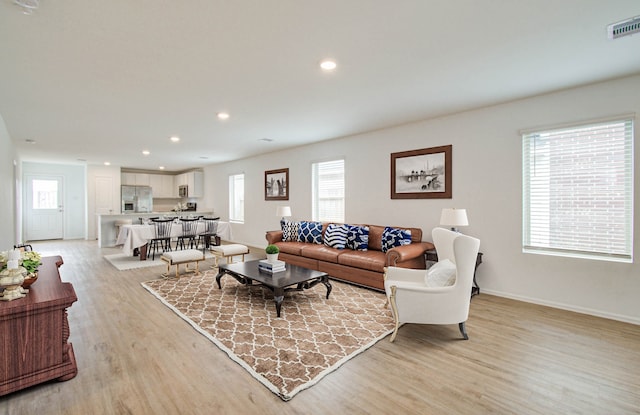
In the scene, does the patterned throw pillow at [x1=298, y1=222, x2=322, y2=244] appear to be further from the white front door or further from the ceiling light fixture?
the white front door

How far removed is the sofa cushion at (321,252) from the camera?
4656 millimetres

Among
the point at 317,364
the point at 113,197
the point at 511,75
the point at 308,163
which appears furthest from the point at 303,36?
the point at 113,197

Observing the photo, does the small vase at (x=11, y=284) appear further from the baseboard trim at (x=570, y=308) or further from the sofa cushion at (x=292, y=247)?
the baseboard trim at (x=570, y=308)

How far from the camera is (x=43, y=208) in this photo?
932cm

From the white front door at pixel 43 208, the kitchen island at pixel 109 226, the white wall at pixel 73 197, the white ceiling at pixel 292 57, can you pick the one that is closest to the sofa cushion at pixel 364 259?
the white ceiling at pixel 292 57

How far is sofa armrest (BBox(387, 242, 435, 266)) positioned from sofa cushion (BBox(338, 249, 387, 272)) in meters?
0.23

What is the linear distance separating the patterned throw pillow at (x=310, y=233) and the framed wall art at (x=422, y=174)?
1.56 m

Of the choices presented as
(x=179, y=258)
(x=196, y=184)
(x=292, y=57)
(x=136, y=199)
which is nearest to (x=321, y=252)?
(x=179, y=258)

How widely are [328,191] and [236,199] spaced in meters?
3.96

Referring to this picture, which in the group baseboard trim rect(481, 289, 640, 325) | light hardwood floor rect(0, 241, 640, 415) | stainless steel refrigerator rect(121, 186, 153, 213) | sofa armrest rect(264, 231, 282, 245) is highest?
stainless steel refrigerator rect(121, 186, 153, 213)

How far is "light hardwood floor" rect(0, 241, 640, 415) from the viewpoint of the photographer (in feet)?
6.06

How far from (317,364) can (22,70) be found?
3.87 m

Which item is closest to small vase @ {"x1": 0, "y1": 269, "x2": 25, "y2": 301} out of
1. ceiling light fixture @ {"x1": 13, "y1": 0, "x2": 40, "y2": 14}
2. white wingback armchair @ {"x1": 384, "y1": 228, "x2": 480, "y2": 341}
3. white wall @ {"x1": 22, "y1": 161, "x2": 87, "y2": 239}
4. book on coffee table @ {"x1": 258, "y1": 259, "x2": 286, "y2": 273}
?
ceiling light fixture @ {"x1": 13, "y1": 0, "x2": 40, "y2": 14}

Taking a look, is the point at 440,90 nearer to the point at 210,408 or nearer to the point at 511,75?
the point at 511,75
